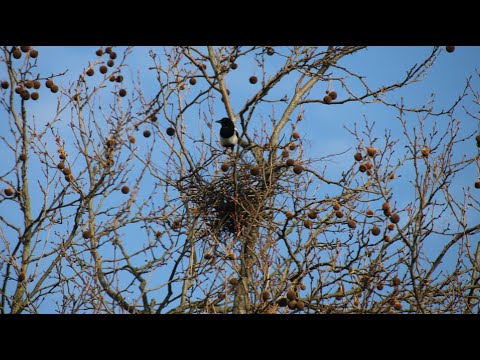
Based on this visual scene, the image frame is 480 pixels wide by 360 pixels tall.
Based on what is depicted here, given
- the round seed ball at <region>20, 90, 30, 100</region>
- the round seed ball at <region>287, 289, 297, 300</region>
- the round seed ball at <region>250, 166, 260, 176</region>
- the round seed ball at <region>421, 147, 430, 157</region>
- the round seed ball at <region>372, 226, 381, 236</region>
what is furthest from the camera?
the round seed ball at <region>20, 90, 30, 100</region>

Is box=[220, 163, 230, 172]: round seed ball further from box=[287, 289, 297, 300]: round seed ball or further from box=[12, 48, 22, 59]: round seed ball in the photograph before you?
box=[12, 48, 22, 59]: round seed ball

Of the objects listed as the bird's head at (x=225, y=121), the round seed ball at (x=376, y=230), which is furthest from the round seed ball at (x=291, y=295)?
the bird's head at (x=225, y=121)

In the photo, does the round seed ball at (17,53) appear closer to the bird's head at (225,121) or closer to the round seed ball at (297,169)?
the bird's head at (225,121)

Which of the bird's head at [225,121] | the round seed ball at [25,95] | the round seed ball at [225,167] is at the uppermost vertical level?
the bird's head at [225,121]

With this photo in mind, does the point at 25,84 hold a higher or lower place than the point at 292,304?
higher

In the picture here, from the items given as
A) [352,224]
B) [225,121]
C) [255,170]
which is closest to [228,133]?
[225,121]

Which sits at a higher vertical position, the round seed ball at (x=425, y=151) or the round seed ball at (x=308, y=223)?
the round seed ball at (x=425, y=151)

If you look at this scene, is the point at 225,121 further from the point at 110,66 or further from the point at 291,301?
the point at 291,301

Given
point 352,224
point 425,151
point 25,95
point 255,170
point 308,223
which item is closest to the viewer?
point 425,151

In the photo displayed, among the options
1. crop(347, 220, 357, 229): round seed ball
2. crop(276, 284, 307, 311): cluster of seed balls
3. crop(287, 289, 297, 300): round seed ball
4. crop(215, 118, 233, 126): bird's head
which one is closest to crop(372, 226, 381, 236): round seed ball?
crop(347, 220, 357, 229): round seed ball

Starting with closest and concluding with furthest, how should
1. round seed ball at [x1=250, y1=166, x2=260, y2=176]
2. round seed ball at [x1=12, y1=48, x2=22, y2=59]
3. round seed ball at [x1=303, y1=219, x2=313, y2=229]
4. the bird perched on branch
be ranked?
round seed ball at [x1=303, y1=219, x2=313, y2=229]
round seed ball at [x1=250, y1=166, x2=260, y2=176]
round seed ball at [x1=12, y1=48, x2=22, y2=59]
the bird perched on branch
